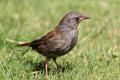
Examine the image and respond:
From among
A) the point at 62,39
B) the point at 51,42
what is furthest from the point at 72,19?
the point at 51,42

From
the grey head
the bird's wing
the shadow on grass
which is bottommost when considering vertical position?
the shadow on grass

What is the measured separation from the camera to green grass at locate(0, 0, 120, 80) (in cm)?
627

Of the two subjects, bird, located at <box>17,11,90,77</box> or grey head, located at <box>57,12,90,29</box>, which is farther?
grey head, located at <box>57,12,90,29</box>

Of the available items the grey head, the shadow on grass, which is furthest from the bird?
the shadow on grass

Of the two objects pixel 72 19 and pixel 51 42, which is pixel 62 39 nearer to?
pixel 51 42

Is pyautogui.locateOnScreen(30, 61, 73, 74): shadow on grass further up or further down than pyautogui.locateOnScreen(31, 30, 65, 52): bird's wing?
further down

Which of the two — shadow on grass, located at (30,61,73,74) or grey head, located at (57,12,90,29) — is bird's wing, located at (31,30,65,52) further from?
shadow on grass, located at (30,61,73,74)

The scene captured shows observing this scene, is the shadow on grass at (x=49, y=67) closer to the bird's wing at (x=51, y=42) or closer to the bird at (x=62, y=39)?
the bird at (x=62, y=39)

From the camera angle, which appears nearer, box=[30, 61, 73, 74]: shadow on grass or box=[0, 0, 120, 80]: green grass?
box=[0, 0, 120, 80]: green grass

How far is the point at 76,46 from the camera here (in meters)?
8.37

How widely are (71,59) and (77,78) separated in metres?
1.12

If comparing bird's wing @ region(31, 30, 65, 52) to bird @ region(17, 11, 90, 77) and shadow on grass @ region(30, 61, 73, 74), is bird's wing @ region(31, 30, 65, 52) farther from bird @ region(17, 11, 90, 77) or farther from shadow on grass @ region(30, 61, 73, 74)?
shadow on grass @ region(30, 61, 73, 74)

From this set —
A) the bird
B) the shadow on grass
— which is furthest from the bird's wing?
the shadow on grass

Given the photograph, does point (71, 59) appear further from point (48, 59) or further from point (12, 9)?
point (12, 9)
